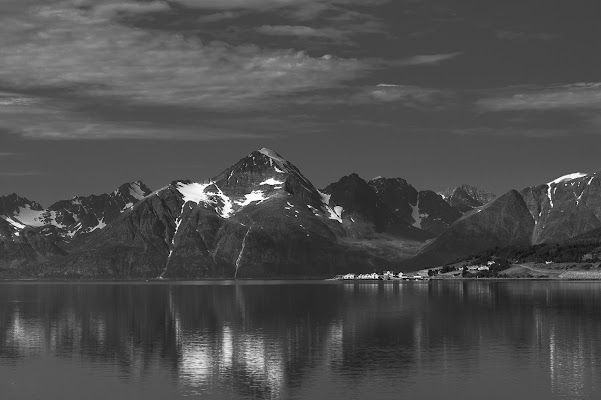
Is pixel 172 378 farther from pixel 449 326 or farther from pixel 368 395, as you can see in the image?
pixel 449 326

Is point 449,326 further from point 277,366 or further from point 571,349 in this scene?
point 277,366

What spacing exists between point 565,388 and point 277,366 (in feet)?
136

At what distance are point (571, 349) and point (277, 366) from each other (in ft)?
161

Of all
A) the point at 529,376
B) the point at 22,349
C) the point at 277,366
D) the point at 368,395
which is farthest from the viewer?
the point at 22,349

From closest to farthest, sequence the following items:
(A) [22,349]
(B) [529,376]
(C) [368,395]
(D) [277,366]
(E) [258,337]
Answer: (C) [368,395], (B) [529,376], (D) [277,366], (A) [22,349], (E) [258,337]

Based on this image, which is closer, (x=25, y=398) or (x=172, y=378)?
(x=25, y=398)

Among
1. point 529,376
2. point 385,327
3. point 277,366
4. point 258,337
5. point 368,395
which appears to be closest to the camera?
point 368,395

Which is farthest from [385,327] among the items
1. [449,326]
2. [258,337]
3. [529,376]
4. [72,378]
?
[72,378]

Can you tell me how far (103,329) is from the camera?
19488 centimetres

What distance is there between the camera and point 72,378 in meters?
124

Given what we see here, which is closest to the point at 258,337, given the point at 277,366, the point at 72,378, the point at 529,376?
the point at 277,366

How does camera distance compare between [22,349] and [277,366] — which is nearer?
[277,366]

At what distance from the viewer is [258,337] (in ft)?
564

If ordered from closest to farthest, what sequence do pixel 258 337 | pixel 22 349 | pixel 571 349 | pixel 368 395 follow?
pixel 368 395, pixel 571 349, pixel 22 349, pixel 258 337
